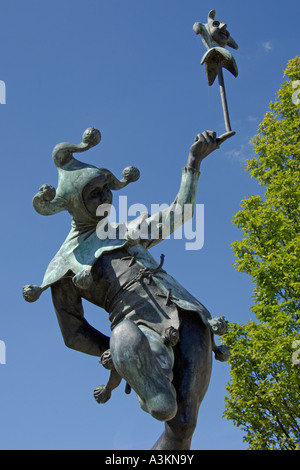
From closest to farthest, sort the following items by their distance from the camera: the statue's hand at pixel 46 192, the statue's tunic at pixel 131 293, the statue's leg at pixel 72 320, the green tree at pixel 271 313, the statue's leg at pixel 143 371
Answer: the statue's leg at pixel 143 371 → the statue's tunic at pixel 131 293 → the statue's hand at pixel 46 192 → the statue's leg at pixel 72 320 → the green tree at pixel 271 313

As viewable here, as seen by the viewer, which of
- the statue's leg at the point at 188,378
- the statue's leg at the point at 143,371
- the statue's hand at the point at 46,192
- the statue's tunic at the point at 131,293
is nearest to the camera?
the statue's leg at the point at 143,371

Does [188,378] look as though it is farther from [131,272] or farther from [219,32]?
[219,32]

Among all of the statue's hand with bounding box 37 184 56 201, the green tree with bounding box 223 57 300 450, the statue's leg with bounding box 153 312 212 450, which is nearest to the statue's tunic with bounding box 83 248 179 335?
the statue's leg with bounding box 153 312 212 450

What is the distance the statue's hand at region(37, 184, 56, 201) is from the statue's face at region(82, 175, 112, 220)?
0.25 meters

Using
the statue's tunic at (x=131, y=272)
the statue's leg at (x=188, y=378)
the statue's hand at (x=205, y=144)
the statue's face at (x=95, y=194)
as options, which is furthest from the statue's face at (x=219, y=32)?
the statue's leg at (x=188, y=378)

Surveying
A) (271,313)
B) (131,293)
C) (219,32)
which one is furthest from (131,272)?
(271,313)

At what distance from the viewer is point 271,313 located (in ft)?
36.3

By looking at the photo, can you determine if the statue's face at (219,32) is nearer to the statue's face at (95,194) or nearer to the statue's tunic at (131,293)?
the statue's face at (95,194)

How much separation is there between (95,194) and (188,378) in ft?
4.74

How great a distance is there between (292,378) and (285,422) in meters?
0.84

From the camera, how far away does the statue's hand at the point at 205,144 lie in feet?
13.1

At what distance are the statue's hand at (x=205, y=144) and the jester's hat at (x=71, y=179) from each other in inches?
26.4

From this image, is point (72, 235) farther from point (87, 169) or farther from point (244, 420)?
point (244, 420)
